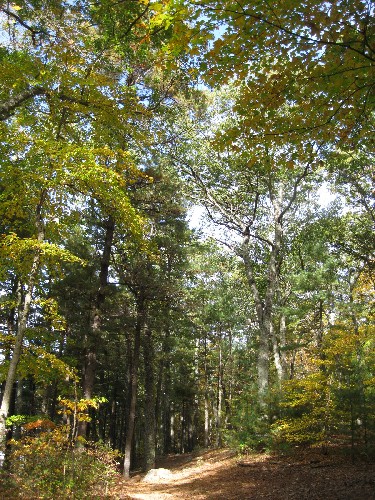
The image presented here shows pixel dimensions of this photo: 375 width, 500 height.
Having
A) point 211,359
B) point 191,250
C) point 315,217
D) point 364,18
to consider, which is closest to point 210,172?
point 191,250

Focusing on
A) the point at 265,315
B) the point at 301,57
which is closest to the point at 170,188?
the point at 265,315

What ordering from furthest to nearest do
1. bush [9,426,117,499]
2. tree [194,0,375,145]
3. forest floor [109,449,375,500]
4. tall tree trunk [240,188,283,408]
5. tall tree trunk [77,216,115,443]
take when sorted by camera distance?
tall tree trunk [240,188,283,408]
tall tree trunk [77,216,115,443]
forest floor [109,449,375,500]
bush [9,426,117,499]
tree [194,0,375,145]

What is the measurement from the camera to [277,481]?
812cm

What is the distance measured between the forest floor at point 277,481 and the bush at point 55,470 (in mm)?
674

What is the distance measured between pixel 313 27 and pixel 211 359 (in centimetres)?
2722

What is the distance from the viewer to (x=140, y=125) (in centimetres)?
836

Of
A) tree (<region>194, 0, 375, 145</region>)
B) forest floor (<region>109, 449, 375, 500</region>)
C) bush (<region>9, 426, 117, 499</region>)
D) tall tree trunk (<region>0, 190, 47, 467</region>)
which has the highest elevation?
tree (<region>194, 0, 375, 145</region>)

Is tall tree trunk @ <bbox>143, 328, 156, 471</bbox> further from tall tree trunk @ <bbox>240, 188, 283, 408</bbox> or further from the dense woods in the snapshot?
tall tree trunk @ <bbox>240, 188, 283, 408</bbox>

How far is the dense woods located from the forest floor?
0.59 metres

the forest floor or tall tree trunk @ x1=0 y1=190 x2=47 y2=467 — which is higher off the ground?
tall tree trunk @ x1=0 y1=190 x2=47 y2=467

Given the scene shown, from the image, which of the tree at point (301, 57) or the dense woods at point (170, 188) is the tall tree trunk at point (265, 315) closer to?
the dense woods at point (170, 188)

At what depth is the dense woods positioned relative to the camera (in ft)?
12.5

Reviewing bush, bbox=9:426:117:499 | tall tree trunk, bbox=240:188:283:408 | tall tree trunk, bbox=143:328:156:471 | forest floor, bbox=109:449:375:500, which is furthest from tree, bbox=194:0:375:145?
tall tree trunk, bbox=143:328:156:471

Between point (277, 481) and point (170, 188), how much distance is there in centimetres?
1025
